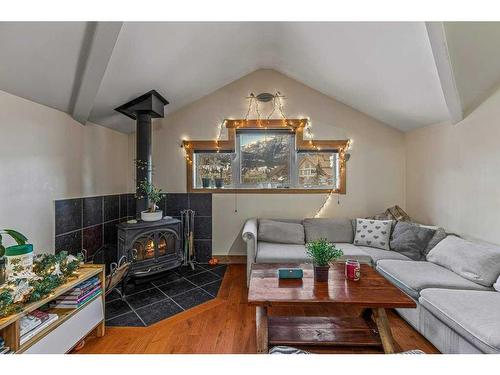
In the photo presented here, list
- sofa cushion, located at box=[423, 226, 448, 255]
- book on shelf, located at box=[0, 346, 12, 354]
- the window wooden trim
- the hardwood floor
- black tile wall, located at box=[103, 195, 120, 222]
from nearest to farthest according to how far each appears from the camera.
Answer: book on shelf, located at box=[0, 346, 12, 354], the hardwood floor, sofa cushion, located at box=[423, 226, 448, 255], black tile wall, located at box=[103, 195, 120, 222], the window wooden trim

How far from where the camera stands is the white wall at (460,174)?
7.77ft

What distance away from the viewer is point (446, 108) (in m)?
2.75

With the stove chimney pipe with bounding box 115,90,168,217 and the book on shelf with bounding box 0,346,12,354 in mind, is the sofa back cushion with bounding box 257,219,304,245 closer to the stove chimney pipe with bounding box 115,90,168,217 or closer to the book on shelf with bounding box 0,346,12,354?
the stove chimney pipe with bounding box 115,90,168,217

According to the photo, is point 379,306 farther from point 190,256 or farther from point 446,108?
point 190,256

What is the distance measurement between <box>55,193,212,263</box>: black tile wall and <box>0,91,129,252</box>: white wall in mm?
109

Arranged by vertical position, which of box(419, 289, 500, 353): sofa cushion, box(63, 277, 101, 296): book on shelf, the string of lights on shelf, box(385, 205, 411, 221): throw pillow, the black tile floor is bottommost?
the black tile floor

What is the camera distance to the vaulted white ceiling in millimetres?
1902

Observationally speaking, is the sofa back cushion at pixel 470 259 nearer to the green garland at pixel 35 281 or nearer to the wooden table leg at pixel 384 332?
the wooden table leg at pixel 384 332

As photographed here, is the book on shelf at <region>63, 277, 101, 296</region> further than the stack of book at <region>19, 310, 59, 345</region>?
Yes

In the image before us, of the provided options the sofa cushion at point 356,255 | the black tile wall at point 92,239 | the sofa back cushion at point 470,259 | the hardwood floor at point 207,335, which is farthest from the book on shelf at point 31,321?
the sofa back cushion at point 470,259

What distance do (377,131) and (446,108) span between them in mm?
1139

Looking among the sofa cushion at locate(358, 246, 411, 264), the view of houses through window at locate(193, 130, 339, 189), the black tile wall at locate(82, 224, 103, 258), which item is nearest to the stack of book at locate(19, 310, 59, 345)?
the black tile wall at locate(82, 224, 103, 258)

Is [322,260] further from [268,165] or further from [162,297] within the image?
[268,165]

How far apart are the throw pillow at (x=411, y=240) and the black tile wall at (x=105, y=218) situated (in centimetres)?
261
